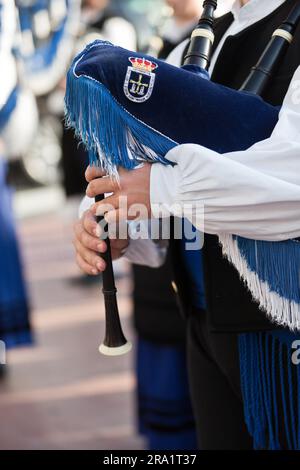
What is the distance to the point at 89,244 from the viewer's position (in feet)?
4.19

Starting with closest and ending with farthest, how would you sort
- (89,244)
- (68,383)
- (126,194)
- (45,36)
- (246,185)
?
(246,185) < (126,194) < (89,244) < (68,383) < (45,36)

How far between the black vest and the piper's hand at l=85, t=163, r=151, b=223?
154mm

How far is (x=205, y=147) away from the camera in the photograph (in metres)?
1.14

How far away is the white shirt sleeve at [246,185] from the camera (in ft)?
3.51

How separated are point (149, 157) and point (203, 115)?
4.4 inches

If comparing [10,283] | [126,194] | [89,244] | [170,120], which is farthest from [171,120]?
[10,283]

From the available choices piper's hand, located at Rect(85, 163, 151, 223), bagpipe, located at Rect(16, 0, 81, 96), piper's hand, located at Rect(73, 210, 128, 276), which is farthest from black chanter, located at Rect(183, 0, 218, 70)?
bagpipe, located at Rect(16, 0, 81, 96)

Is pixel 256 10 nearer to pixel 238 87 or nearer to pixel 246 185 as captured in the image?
pixel 238 87

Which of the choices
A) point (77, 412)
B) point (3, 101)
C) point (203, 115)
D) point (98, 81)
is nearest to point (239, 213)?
point (203, 115)

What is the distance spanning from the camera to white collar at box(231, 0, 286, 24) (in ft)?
4.27

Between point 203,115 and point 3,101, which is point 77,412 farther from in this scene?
point 203,115

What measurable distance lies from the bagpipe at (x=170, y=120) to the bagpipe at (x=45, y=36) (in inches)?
68.7

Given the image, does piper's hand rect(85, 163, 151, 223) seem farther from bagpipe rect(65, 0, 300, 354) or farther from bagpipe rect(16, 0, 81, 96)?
bagpipe rect(16, 0, 81, 96)

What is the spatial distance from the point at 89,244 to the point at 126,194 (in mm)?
150
